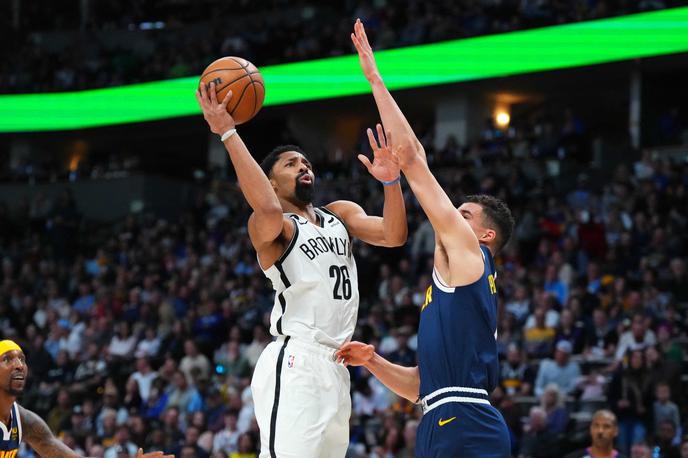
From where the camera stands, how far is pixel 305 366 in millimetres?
6238

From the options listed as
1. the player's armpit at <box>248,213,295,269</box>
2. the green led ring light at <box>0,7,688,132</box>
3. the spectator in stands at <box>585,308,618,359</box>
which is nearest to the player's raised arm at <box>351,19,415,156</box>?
the player's armpit at <box>248,213,295,269</box>

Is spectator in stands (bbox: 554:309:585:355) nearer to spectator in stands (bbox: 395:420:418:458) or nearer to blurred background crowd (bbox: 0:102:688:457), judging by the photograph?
blurred background crowd (bbox: 0:102:688:457)

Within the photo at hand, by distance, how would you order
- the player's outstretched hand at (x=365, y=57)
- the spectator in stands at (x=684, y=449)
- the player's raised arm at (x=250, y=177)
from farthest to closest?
the spectator in stands at (x=684, y=449) < the player's raised arm at (x=250, y=177) < the player's outstretched hand at (x=365, y=57)

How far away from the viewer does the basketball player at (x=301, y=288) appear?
6109 mm

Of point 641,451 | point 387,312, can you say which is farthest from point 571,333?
point 641,451

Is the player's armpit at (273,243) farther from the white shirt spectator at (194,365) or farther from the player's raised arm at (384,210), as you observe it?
the white shirt spectator at (194,365)

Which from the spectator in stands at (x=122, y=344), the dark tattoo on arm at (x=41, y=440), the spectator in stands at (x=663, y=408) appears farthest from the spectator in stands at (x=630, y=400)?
the spectator in stands at (x=122, y=344)

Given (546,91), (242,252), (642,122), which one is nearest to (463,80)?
(546,91)

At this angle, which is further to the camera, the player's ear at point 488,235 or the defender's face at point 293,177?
the defender's face at point 293,177

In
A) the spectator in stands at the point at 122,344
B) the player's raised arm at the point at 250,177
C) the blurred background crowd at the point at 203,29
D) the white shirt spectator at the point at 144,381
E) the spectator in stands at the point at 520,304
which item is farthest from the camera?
the blurred background crowd at the point at 203,29

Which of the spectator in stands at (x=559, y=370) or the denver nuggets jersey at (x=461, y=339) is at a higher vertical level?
the spectator in stands at (x=559, y=370)

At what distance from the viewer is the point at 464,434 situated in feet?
17.8

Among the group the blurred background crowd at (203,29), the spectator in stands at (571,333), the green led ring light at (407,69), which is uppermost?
the blurred background crowd at (203,29)

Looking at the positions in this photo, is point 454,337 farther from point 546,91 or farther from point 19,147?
point 19,147
